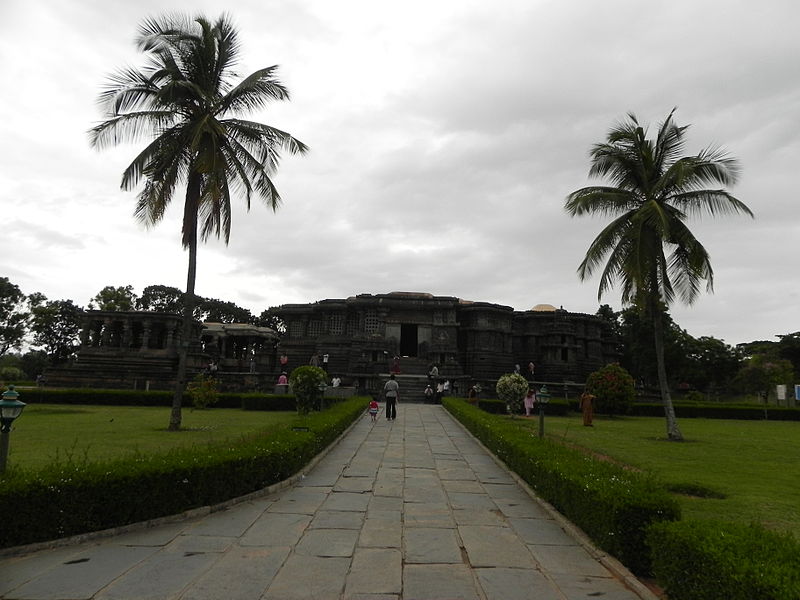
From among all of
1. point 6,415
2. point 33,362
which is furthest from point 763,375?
point 33,362

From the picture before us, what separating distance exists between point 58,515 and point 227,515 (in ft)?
6.11

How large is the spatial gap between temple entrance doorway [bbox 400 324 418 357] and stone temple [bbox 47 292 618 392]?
92 mm

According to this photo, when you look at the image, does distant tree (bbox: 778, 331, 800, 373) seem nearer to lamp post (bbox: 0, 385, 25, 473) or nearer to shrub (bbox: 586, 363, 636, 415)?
shrub (bbox: 586, 363, 636, 415)

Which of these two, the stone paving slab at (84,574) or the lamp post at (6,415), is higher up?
the lamp post at (6,415)

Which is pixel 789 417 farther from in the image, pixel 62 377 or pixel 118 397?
pixel 62 377

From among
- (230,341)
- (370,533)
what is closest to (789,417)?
(370,533)

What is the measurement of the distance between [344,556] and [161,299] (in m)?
67.2

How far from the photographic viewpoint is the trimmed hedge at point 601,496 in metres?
4.94

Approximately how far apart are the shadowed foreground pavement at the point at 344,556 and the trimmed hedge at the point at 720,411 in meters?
23.8

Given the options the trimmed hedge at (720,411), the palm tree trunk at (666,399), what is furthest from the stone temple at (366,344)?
the palm tree trunk at (666,399)

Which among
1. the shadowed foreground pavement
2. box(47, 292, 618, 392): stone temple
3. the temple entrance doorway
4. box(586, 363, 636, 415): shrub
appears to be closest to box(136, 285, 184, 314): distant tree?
box(47, 292, 618, 392): stone temple

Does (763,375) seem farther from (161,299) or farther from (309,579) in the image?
(161,299)

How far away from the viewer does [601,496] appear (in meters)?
5.40

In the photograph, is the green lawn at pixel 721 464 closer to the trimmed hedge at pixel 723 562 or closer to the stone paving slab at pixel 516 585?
the trimmed hedge at pixel 723 562
